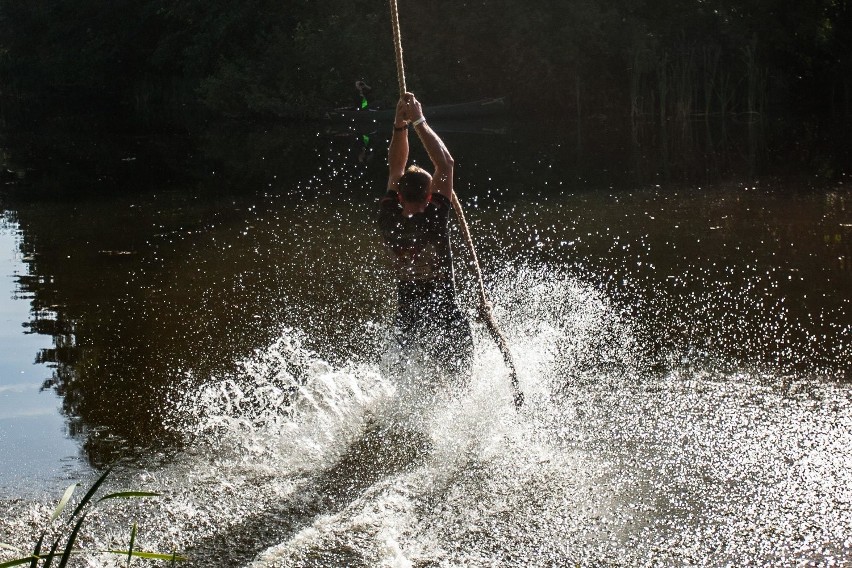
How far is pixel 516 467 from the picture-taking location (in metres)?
4.70

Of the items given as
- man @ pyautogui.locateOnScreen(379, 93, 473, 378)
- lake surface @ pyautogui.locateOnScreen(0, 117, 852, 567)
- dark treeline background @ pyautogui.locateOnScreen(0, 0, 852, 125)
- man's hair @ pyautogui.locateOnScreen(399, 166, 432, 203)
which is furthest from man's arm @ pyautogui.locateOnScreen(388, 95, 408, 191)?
dark treeline background @ pyautogui.locateOnScreen(0, 0, 852, 125)

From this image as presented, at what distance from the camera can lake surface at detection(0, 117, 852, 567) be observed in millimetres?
4133

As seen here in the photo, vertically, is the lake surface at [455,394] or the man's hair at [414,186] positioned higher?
the man's hair at [414,186]

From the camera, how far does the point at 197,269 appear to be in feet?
30.6

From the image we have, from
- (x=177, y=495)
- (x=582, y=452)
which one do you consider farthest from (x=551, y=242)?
(x=177, y=495)

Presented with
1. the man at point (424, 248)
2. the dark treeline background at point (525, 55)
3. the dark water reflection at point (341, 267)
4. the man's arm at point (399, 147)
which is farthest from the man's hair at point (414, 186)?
the dark treeline background at point (525, 55)

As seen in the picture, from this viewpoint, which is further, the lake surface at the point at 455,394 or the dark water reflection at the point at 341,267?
the dark water reflection at the point at 341,267

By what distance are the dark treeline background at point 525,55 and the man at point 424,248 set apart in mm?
19586

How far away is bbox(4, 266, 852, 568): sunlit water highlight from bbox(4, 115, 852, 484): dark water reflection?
33cm

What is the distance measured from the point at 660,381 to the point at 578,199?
22.9ft

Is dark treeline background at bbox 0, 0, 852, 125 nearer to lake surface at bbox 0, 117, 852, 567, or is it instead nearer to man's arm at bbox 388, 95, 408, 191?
lake surface at bbox 0, 117, 852, 567

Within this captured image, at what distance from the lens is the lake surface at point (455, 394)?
4133 millimetres

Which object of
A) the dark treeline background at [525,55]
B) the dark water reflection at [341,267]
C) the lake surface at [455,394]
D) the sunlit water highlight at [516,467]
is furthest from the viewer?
the dark treeline background at [525,55]

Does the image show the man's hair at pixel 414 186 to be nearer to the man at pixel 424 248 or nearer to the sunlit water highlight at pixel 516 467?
the man at pixel 424 248
